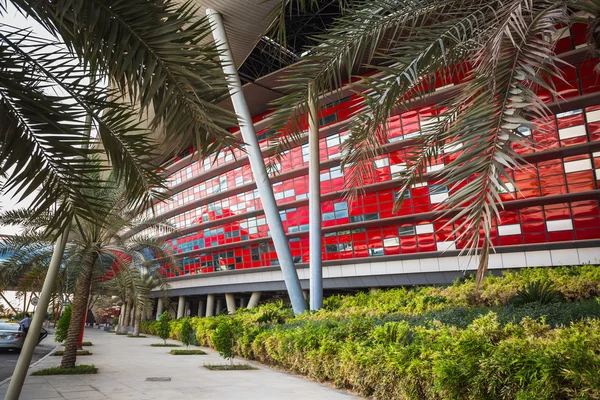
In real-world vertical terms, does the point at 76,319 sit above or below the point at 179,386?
above

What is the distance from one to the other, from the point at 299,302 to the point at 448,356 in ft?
35.2

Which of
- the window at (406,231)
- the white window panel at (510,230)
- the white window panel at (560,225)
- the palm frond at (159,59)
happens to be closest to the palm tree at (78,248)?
the palm frond at (159,59)

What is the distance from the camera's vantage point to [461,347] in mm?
5941

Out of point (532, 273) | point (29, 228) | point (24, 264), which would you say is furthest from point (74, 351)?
point (532, 273)

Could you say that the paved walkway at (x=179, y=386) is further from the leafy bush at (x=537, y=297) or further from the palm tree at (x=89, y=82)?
the palm tree at (x=89, y=82)

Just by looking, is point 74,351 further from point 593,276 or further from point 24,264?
point 593,276

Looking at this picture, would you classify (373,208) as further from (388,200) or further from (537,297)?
(537,297)

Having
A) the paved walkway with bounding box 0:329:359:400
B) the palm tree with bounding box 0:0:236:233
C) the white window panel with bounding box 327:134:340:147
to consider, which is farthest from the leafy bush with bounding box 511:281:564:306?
the white window panel with bounding box 327:134:340:147

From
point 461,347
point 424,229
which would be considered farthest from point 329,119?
point 461,347

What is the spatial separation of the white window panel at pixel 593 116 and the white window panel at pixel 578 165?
2039mm

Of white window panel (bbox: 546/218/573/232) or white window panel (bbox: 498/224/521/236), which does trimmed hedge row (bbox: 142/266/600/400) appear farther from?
white window panel (bbox: 498/224/521/236)

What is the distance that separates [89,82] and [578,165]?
26211 millimetres

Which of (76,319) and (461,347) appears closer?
(461,347)

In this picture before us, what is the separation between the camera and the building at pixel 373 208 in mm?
23781
